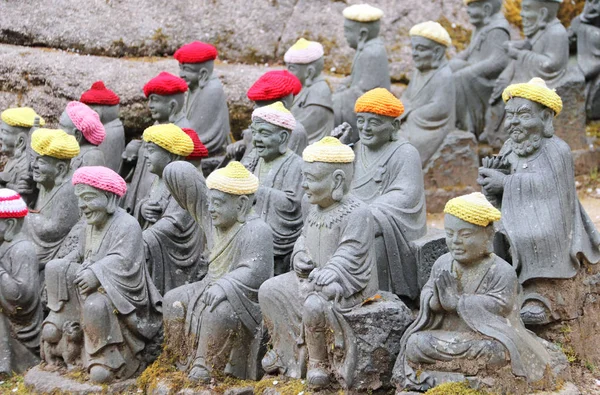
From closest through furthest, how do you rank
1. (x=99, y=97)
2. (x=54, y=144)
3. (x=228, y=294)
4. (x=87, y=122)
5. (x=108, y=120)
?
(x=228, y=294), (x=54, y=144), (x=87, y=122), (x=99, y=97), (x=108, y=120)

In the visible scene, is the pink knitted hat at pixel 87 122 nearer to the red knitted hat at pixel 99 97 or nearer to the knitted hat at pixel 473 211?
the red knitted hat at pixel 99 97

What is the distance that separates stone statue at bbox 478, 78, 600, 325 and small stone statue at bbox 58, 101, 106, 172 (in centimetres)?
433

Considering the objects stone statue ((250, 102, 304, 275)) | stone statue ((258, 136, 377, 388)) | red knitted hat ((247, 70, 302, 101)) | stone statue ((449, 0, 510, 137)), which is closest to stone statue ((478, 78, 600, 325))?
stone statue ((258, 136, 377, 388))

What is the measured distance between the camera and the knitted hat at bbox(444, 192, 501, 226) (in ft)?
32.0

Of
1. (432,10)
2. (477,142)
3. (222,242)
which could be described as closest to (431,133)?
(477,142)

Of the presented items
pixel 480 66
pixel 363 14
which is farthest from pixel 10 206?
pixel 480 66

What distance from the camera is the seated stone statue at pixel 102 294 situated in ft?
37.0

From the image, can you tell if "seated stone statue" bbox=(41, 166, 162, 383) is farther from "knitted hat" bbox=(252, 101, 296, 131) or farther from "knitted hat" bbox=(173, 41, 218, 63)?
"knitted hat" bbox=(173, 41, 218, 63)

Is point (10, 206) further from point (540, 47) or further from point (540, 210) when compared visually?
point (540, 47)

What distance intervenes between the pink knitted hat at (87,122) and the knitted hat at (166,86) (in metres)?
0.70

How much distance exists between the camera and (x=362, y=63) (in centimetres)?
1548

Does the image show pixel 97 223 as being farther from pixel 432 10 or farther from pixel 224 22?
pixel 432 10

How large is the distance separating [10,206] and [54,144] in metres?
0.85

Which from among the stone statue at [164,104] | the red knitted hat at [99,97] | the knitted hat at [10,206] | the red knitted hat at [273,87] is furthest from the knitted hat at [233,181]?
the red knitted hat at [99,97]
